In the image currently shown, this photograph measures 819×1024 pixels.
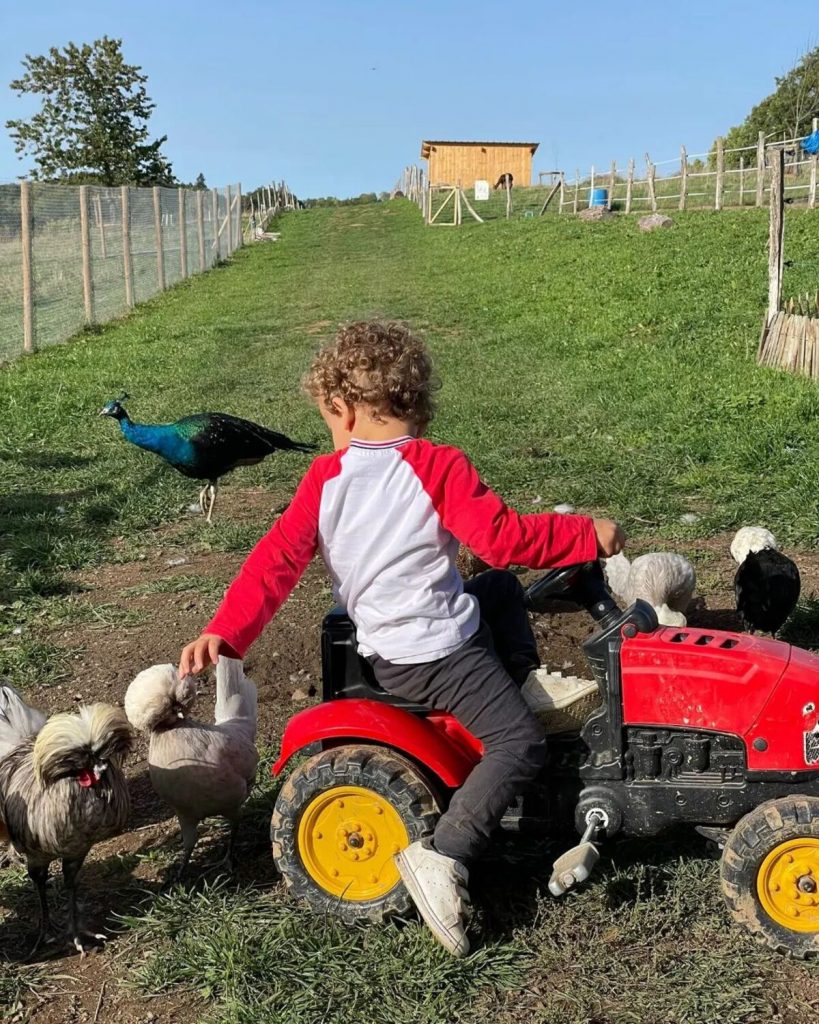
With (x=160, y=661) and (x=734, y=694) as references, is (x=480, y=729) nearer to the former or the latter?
(x=734, y=694)

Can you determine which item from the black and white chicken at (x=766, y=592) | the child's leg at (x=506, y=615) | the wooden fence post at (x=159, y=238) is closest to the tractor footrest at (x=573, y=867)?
the child's leg at (x=506, y=615)

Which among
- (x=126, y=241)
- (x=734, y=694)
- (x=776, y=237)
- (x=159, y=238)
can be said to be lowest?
(x=734, y=694)

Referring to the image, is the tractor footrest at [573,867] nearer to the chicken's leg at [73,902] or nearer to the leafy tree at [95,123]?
the chicken's leg at [73,902]

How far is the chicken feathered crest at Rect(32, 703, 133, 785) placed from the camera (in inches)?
105

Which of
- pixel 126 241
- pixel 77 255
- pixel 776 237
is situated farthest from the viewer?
pixel 126 241

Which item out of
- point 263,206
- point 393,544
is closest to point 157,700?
point 393,544

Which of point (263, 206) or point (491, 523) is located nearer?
point (491, 523)

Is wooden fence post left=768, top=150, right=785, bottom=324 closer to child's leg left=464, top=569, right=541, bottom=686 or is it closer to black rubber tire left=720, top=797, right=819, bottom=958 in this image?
child's leg left=464, top=569, right=541, bottom=686

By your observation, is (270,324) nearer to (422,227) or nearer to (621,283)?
(621,283)

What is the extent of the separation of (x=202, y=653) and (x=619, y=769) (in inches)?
45.1

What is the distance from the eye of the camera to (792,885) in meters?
2.55

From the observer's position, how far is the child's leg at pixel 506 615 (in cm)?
299

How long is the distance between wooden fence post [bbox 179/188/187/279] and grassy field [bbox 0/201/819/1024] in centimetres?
597

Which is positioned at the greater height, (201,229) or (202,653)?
(201,229)
